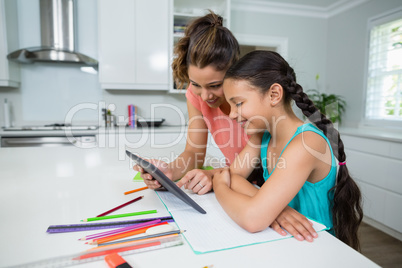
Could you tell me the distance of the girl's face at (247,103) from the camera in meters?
0.91

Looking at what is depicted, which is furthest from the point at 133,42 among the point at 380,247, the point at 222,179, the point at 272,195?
the point at 380,247

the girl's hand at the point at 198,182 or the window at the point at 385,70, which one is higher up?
the window at the point at 385,70

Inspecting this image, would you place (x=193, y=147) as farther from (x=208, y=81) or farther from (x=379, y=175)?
(x=379, y=175)

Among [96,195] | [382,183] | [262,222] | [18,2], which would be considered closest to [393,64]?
[382,183]

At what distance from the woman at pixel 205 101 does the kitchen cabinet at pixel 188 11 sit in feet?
5.76

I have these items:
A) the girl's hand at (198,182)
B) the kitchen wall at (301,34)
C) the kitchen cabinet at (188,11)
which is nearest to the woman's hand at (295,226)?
the girl's hand at (198,182)

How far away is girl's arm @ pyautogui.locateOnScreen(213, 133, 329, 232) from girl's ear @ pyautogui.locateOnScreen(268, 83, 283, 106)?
0.16 m

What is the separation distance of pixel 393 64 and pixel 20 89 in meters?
4.17

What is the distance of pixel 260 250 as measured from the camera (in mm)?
538

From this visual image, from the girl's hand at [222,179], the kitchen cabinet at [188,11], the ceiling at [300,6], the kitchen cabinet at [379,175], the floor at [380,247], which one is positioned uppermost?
the ceiling at [300,6]

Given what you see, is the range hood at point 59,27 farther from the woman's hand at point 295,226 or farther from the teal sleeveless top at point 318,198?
the woman's hand at point 295,226

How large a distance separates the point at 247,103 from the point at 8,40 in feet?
10.0

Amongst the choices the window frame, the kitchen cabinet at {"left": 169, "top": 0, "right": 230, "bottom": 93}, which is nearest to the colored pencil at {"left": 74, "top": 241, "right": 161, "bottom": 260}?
the kitchen cabinet at {"left": 169, "top": 0, "right": 230, "bottom": 93}

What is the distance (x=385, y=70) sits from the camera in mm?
2904
